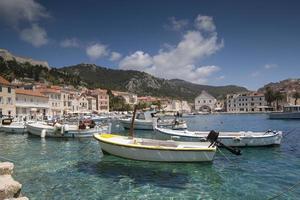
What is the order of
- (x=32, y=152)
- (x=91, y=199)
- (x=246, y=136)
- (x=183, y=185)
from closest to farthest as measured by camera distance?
(x=91, y=199) < (x=183, y=185) < (x=32, y=152) < (x=246, y=136)

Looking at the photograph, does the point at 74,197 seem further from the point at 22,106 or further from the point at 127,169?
the point at 22,106

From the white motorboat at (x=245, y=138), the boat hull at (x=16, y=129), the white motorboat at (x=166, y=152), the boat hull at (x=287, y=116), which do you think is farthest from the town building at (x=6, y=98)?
the boat hull at (x=287, y=116)

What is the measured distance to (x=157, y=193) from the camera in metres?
11.2

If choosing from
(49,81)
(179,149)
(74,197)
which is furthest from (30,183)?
(49,81)

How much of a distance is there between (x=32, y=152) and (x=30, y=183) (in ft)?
30.7

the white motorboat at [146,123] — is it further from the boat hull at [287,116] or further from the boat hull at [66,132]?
the boat hull at [287,116]

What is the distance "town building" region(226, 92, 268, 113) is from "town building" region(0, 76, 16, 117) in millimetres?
133809

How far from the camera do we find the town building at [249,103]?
158 metres

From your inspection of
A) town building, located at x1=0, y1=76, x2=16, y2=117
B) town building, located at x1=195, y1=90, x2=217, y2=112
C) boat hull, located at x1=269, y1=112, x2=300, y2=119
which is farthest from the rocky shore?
town building, located at x1=195, y1=90, x2=217, y2=112

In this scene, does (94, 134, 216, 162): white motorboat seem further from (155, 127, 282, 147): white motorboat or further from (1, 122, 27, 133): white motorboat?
(1, 122, 27, 133): white motorboat

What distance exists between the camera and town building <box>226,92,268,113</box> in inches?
6230

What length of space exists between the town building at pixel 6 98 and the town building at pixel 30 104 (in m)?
2.16

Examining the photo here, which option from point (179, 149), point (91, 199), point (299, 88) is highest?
point (299, 88)

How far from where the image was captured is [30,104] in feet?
216
